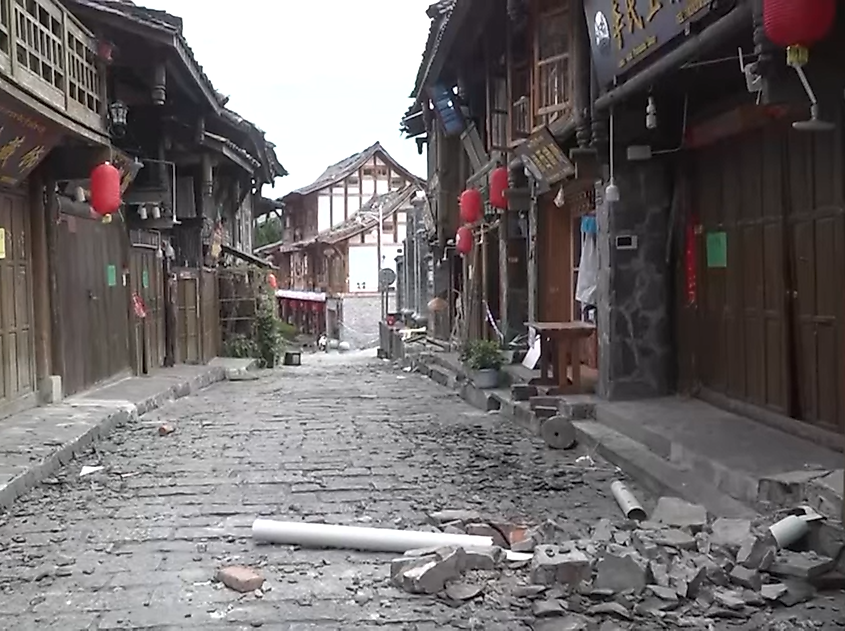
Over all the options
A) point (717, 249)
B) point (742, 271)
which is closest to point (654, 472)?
point (742, 271)

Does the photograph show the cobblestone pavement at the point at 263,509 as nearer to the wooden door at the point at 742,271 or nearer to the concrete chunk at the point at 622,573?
the concrete chunk at the point at 622,573

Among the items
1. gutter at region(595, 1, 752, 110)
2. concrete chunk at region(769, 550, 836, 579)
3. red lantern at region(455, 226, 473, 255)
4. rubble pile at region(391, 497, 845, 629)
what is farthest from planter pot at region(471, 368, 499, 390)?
concrete chunk at region(769, 550, 836, 579)

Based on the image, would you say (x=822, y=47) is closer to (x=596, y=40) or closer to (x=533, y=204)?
(x=596, y=40)

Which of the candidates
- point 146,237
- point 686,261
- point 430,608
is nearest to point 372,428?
point 686,261

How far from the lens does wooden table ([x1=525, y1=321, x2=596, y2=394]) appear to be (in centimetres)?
1266

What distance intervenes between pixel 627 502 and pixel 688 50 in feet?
12.1

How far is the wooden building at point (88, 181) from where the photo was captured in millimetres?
11609

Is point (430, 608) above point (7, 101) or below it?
below

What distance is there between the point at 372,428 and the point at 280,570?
6.32 metres

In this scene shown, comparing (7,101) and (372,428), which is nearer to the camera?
(7,101)

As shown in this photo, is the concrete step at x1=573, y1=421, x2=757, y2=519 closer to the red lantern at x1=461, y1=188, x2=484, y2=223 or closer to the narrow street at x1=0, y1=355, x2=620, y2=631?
the narrow street at x1=0, y1=355, x2=620, y2=631

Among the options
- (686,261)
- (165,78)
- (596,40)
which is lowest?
(686,261)

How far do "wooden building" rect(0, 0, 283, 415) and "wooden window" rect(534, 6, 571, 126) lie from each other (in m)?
5.29

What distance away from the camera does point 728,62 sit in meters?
8.84
